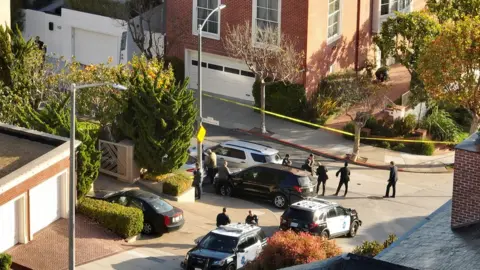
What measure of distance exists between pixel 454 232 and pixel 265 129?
949 inches

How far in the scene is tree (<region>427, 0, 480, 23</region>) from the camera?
50062 mm

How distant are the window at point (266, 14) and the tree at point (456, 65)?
24.6 ft

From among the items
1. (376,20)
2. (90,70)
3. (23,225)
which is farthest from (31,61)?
(376,20)

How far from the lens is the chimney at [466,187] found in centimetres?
2598

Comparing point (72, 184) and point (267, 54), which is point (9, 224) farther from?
point (267, 54)

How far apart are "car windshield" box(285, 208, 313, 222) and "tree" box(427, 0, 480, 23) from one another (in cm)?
1769

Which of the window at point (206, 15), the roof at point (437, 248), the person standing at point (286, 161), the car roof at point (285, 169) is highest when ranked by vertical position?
the window at point (206, 15)

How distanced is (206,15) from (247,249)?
71.0ft

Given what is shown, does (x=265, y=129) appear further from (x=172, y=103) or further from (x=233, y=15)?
(x=172, y=103)

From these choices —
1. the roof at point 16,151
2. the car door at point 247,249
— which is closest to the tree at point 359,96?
the car door at point 247,249

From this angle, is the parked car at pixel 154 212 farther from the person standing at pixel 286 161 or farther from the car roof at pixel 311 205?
the person standing at pixel 286 161

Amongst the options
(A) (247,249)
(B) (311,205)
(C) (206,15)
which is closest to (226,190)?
(B) (311,205)

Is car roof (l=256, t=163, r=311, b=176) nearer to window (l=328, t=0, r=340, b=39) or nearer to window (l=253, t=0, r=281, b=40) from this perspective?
window (l=253, t=0, r=281, b=40)

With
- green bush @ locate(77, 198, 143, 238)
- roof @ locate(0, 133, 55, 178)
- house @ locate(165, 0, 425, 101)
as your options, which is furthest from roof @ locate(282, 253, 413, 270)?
house @ locate(165, 0, 425, 101)
